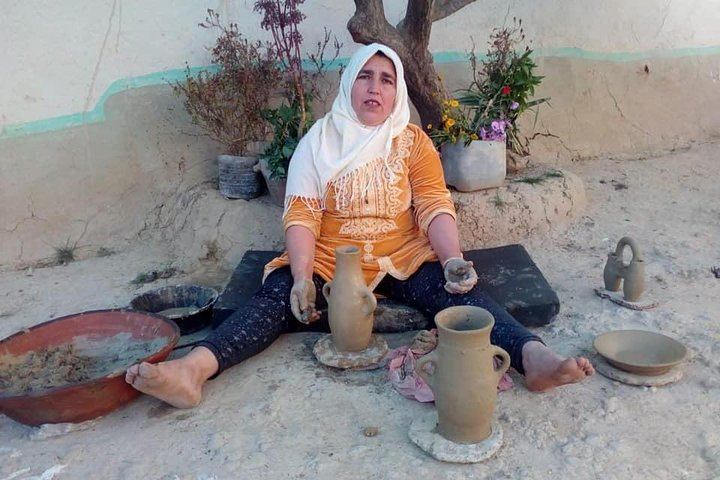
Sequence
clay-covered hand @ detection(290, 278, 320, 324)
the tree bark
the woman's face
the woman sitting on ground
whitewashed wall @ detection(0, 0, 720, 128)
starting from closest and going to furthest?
1. clay-covered hand @ detection(290, 278, 320, 324)
2. the woman sitting on ground
3. the woman's face
4. the tree bark
5. whitewashed wall @ detection(0, 0, 720, 128)

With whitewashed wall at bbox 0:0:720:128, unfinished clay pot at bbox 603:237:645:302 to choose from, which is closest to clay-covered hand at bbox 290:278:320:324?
unfinished clay pot at bbox 603:237:645:302

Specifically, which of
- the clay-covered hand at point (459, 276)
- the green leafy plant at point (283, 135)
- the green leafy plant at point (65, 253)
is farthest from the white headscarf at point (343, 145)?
the green leafy plant at point (65, 253)

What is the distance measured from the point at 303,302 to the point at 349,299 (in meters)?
0.22

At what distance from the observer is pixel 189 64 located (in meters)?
4.51

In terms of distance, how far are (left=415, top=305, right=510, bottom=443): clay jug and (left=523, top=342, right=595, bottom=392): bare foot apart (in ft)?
0.66

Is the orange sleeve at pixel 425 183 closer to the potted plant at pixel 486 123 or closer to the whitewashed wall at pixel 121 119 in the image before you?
the potted plant at pixel 486 123

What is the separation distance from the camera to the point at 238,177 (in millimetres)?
4293

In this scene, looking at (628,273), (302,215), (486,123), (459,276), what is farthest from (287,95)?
(628,273)

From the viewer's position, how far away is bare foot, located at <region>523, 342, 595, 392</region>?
7.14 ft

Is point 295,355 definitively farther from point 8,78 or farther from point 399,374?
point 8,78

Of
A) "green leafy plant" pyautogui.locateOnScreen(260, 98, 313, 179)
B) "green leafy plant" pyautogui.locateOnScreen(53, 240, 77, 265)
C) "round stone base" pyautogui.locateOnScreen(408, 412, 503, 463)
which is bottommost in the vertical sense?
"round stone base" pyautogui.locateOnScreen(408, 412, 503, 463)

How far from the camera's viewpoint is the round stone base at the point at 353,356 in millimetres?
2695

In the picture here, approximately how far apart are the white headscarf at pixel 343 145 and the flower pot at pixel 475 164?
1027 mm

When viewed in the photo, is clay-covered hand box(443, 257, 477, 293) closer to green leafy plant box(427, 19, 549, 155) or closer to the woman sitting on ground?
the woman sitting on ground
